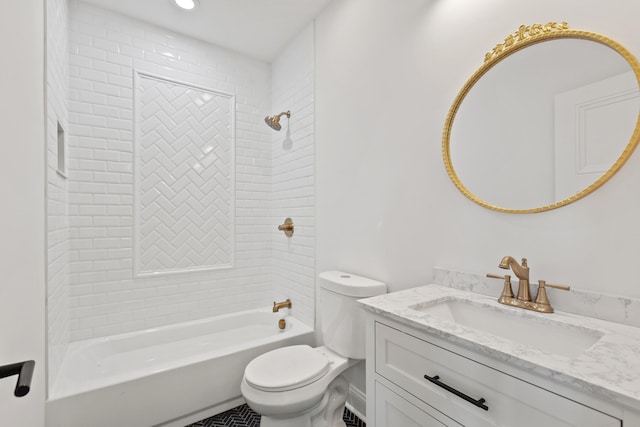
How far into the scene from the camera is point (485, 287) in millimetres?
1200

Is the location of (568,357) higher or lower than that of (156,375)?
higher

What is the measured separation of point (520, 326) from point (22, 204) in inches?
66.0

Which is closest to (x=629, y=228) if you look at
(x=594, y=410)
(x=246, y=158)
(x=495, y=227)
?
(x=495, y=227)

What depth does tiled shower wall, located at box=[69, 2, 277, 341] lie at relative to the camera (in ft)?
6.77

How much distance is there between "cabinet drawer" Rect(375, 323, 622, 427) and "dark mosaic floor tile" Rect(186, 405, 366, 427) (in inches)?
38.2

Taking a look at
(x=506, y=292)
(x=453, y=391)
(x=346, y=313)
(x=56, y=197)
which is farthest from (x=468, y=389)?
(x=56, y=197)

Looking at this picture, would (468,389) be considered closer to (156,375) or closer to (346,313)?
(346,313)

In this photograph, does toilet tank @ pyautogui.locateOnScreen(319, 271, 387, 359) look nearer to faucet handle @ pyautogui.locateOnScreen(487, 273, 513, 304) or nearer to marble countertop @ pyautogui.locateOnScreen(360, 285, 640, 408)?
marble countertop @ pyautogui.locateOnScreen(360, 285, 640, 408)

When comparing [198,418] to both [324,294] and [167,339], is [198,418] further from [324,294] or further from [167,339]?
[324,294]

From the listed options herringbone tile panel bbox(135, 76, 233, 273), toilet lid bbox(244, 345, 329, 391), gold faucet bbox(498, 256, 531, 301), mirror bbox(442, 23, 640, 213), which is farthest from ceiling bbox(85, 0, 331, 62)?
toilet lid bbox(244, 345, 329, 391)

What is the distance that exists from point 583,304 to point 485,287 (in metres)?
0.31

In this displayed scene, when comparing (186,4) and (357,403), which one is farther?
(186,4)

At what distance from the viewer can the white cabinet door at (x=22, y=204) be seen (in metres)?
0.70

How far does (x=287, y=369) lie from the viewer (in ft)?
4.99
